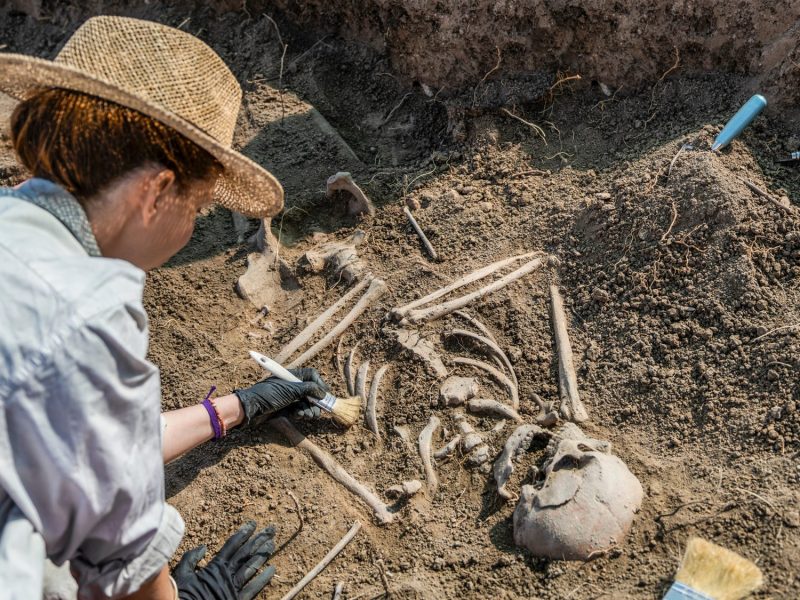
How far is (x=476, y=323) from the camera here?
393 centimetres

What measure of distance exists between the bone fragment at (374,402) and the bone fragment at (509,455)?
2.05 feet

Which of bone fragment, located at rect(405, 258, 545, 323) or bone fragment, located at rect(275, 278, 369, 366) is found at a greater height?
bone fragment, located at rect(405, 258, 545, 323)

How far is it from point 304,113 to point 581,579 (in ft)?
11.5

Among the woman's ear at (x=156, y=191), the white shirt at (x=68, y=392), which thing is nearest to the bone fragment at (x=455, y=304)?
the woman's ear at (x=156, y=191)

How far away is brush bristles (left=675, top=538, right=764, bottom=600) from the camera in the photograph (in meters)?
2.71

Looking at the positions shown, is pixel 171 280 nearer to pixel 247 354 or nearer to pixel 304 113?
pixel 247 354

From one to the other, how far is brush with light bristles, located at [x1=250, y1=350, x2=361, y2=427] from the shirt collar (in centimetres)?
183

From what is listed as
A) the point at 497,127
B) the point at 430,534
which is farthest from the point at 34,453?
the point at 497,127

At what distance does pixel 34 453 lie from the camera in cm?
178

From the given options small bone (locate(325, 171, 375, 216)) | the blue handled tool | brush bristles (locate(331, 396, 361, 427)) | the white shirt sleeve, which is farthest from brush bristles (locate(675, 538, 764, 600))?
small bone (locate(325, 171, 375, 216))

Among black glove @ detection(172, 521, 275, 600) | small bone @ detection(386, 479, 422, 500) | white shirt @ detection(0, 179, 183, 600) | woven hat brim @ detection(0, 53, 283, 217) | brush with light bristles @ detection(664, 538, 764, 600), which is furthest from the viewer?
small bone @ detection(386, 479, 422, 500)

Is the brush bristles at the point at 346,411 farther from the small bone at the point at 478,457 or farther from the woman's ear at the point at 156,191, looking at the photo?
the woman's ear at the point at 156,191

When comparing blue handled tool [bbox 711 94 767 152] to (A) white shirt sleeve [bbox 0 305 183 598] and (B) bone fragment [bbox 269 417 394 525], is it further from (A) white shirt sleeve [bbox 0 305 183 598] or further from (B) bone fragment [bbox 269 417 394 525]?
(A) white shirt sleeve [bbox 0 305 183 598]

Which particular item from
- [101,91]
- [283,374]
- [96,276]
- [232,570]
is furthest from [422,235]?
[96,276]
